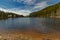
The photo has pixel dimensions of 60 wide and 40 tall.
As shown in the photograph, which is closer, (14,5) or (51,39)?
(51,39)

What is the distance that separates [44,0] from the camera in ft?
16.8

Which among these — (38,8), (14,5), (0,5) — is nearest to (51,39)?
(38,8)

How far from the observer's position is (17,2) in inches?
197

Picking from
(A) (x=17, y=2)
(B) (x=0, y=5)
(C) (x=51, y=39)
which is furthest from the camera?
(B) (x=0, y=5)

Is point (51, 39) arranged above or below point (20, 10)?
below

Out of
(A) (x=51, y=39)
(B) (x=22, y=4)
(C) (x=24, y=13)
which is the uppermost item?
(B) (x=22, y=4)

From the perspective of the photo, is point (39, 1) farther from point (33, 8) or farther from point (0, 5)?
point (0, 5)

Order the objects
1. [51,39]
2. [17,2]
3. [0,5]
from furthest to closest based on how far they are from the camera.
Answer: [0,5], [17,2], [51,39]

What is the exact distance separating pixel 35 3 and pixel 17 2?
0.63 metres

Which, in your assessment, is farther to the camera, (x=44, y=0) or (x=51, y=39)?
(x=44, y=0)

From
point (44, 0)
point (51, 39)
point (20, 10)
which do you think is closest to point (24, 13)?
point (20, 10)

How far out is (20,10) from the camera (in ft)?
16.9

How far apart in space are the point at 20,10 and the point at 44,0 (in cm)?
92

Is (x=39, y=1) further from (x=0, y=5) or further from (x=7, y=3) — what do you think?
(x=0, y=5)
